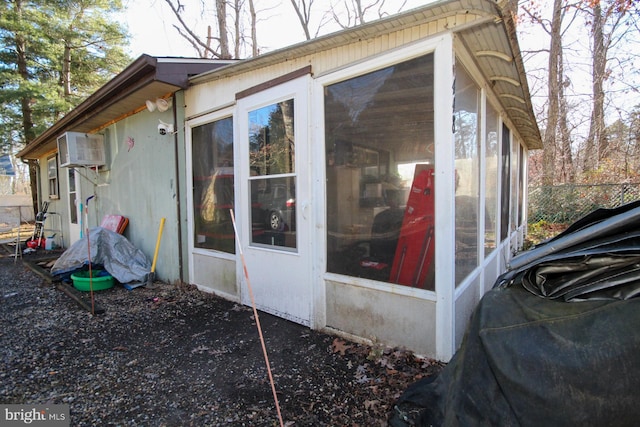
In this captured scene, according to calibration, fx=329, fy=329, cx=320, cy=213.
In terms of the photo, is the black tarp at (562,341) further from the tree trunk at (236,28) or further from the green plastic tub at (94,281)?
the tree trunk at (236,28)

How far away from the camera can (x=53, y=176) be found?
30.1 ft

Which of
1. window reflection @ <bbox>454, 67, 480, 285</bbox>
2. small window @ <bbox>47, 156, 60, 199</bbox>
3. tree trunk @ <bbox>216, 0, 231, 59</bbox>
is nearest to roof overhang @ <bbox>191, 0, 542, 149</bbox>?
window reflection @ <bbox>454, 67, 480, 285</bbox>

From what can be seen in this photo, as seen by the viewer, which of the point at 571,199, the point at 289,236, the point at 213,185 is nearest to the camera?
the point at 289,236

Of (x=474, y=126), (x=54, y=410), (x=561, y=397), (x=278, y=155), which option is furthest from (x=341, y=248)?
(x=54, y=410)

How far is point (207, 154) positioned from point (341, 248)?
8.03ft

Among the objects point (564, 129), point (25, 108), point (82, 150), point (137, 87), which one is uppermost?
point (25, 108)

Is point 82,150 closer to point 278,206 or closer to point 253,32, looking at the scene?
point 278,206

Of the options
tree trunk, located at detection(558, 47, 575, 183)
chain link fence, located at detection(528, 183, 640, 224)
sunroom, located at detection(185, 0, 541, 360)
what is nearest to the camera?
sunroom, located at detection(185, 0, 541, 360)

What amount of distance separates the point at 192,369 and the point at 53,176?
949 centimetres

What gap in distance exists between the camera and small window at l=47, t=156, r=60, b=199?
895 centimetres

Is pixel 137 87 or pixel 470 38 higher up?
pixel 137 87

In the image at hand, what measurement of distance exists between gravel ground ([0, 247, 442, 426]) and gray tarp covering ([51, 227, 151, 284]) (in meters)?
1.06

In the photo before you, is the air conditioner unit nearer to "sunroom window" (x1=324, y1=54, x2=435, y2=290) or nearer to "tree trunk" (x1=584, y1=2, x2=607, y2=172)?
"sunroom window" (x1=324, y1=54, x2=435, y2=290)

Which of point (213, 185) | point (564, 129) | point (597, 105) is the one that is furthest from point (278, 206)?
point (597, 105)
